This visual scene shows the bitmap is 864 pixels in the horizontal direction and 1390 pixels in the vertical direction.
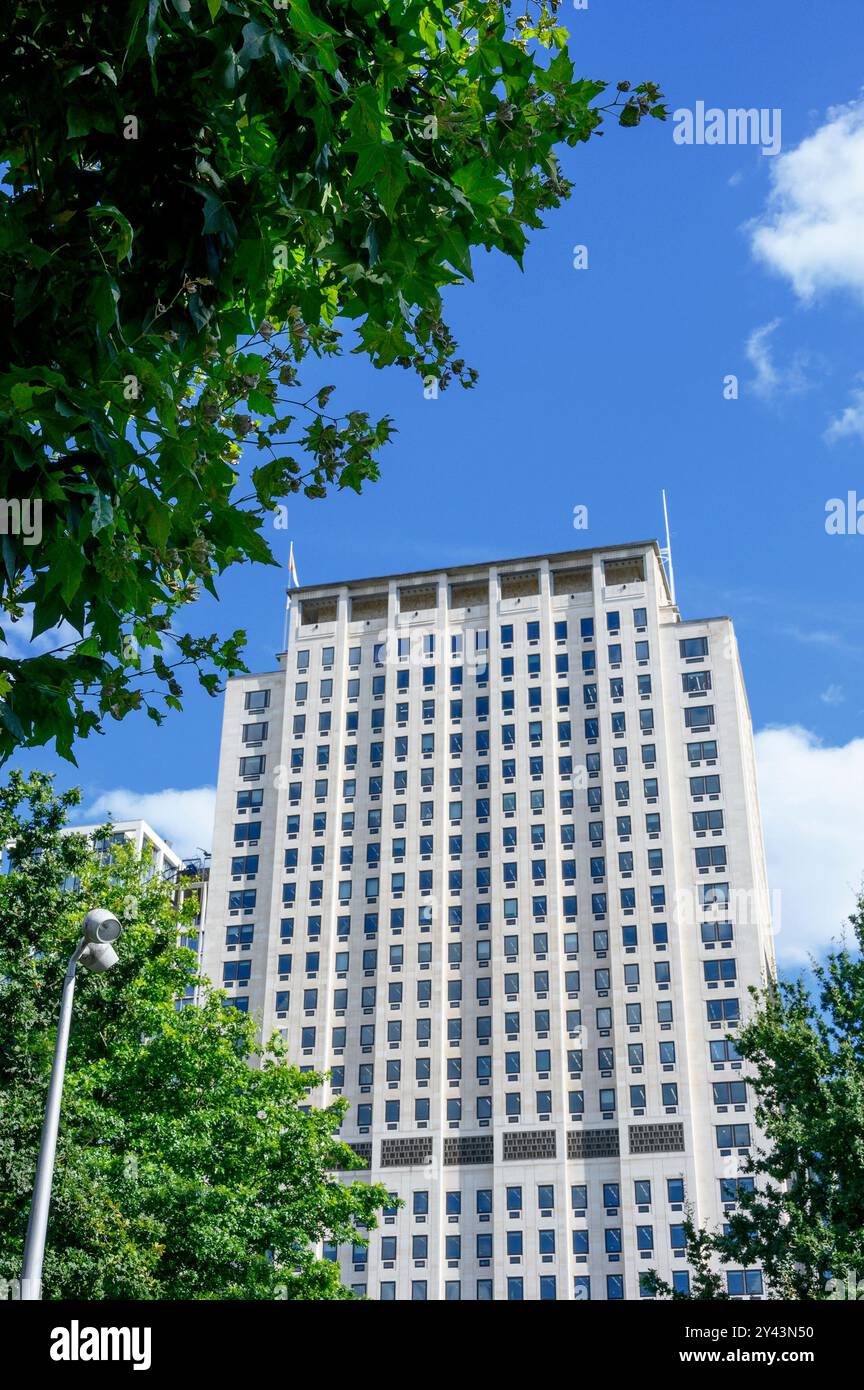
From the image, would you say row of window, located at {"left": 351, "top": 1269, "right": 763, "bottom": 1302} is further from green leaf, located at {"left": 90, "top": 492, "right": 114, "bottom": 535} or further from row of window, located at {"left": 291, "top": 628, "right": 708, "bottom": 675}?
green leaf, located at {"left": 90, "top": 492, "right": 114, "bottom": 535}

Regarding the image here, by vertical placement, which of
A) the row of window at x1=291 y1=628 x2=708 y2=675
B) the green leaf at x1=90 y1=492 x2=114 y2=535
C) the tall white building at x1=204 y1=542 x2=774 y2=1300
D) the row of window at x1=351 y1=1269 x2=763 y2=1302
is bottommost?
the green leaf at x1=90 y1=492 x2=114 y2=535

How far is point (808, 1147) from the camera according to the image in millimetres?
28594

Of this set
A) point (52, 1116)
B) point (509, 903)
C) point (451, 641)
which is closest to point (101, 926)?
point (52, 1116)

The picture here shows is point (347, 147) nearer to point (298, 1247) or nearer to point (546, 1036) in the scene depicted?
point (298, 1247)

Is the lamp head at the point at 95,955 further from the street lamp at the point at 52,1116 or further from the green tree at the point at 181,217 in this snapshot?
the green tree at the point at 181,217

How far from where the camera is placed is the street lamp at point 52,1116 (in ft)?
43.5

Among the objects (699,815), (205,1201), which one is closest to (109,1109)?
(205,1201)

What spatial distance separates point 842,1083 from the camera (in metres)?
28.8

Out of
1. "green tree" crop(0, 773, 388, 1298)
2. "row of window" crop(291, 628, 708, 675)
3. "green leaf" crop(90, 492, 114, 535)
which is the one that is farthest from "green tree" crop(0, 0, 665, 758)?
"row of window" crop(291, 628, 708, 675)

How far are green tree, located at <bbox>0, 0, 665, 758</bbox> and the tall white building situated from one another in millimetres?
69966

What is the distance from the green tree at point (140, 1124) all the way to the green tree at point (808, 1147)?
8.16 metres

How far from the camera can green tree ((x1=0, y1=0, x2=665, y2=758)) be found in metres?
5.81

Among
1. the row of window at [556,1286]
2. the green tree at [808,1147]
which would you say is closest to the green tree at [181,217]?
the green tree at [808,1147]
